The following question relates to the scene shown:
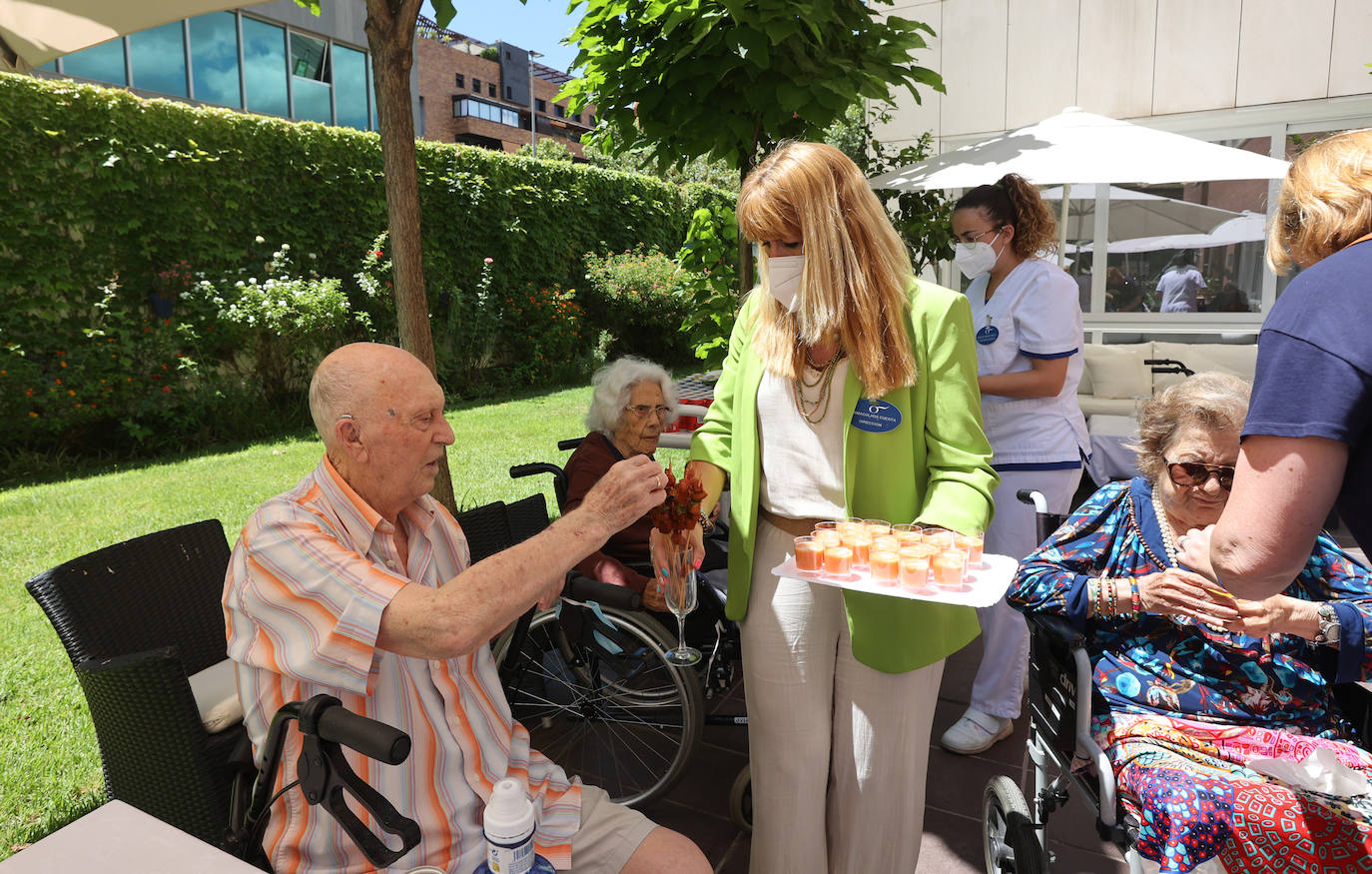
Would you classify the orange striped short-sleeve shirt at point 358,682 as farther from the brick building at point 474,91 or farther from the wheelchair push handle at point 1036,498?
the brick building at point 474,91

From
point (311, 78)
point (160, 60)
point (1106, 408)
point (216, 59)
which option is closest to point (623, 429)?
point (1106, 408)

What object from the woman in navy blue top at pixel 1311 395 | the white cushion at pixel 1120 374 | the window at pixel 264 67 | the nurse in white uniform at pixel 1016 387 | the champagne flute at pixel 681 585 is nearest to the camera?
the woman in navy blue top at pixel 1311 395

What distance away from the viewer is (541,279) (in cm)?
1277

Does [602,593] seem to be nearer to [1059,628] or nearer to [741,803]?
[741,803]

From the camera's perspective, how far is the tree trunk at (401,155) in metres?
3.31

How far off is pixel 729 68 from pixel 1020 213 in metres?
1.27

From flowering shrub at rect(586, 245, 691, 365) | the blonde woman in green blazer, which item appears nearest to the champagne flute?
the blonde woman in green blazer

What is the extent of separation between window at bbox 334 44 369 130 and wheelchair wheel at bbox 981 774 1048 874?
18352 millimetres

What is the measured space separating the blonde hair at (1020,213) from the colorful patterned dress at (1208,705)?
3.99ft

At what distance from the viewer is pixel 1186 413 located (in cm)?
207

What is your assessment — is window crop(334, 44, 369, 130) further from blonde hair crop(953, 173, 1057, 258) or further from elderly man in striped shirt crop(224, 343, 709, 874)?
elderly man in striped shirt crop(224, 343, 709, 874)

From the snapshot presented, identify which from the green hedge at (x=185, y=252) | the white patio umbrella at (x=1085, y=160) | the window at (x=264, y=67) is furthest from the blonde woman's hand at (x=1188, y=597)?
the window at (x=264, y=67)

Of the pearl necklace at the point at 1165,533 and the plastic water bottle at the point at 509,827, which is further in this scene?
the pearl necklace at the point at 1165,533

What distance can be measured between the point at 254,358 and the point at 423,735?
8588 mm
